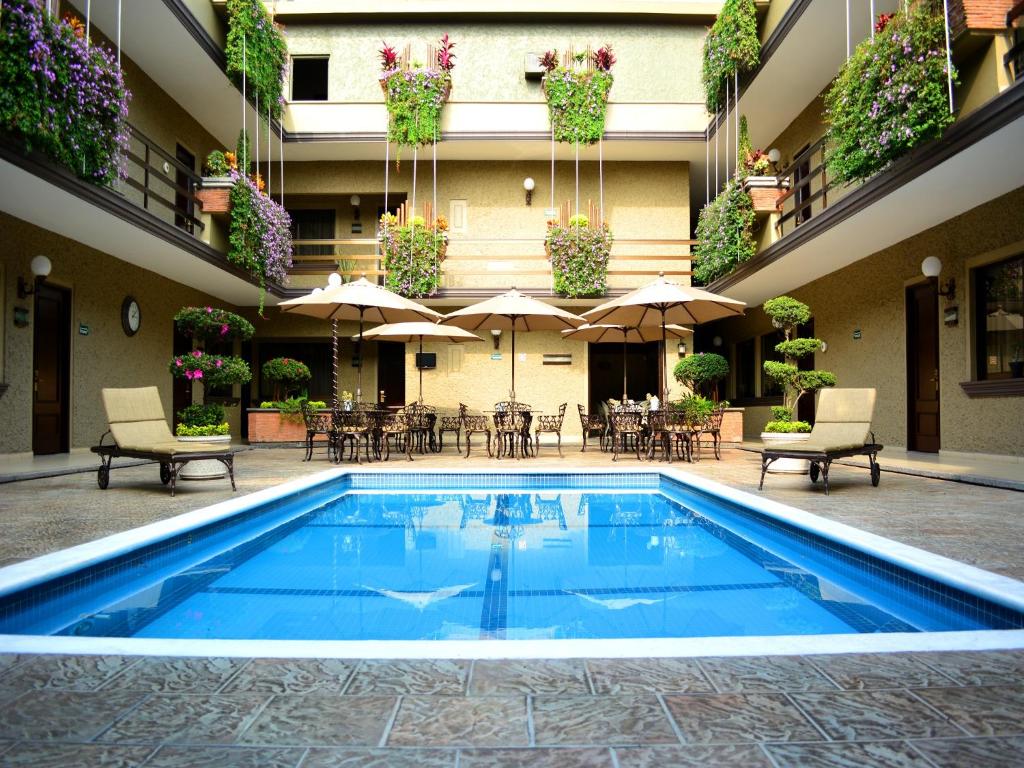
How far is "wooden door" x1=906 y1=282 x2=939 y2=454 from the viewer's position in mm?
9492

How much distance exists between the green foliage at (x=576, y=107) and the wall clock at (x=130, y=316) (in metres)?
9.13

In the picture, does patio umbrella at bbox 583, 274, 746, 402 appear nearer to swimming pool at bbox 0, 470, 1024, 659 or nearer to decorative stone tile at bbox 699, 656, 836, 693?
swimming pool at bbox 0, 470, 1024, 659

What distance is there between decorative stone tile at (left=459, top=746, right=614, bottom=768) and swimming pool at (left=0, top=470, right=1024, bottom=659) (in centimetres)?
89

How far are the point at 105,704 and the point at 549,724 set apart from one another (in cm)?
131

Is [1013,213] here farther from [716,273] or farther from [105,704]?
[105,704]

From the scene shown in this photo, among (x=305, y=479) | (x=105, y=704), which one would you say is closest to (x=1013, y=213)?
(x=305, y=479)

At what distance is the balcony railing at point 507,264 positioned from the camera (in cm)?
1442

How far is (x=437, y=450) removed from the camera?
12.1 meters

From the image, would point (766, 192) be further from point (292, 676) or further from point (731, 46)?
point (292, 676)

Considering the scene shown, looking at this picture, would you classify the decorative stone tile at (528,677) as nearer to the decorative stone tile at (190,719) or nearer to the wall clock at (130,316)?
the decorative stone tile at (190,719)

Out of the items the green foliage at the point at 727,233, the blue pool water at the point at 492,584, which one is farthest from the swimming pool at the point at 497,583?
the green foliage at the point at 727,233

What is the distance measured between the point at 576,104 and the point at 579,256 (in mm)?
3421

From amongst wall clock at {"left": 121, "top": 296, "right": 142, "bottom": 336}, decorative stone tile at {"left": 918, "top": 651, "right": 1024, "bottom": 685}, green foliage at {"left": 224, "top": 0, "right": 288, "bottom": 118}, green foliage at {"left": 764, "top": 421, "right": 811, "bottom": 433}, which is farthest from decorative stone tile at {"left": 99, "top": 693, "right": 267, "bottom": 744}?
green foliage at {"left": 224, "top": 0, "right": 288, "bottom": 118}

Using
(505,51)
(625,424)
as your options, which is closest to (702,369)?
(625,424)
